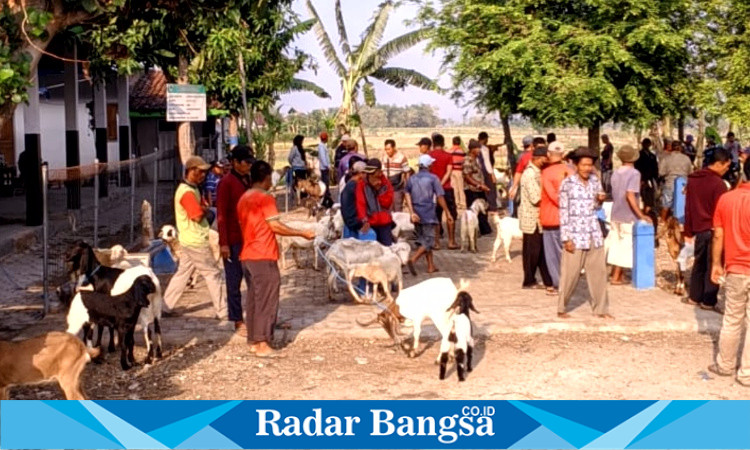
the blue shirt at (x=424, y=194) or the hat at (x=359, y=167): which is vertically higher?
the hat at (x=359, y=167)

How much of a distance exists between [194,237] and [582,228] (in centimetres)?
388

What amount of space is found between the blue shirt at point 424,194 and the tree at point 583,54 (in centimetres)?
823

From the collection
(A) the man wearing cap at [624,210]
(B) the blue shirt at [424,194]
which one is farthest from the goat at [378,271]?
(A) the man wearing cap at [624,210]

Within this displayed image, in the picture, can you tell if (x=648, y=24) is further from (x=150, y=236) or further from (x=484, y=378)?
(x=484, y=378)

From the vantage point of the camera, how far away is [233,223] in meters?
A: 9.16

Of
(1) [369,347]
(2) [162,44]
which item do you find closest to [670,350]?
(1) [369,347]

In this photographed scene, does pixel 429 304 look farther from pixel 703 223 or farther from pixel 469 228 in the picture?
pixel 469 228

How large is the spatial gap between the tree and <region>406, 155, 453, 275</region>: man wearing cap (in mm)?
8238

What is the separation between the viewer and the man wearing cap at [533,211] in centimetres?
1121

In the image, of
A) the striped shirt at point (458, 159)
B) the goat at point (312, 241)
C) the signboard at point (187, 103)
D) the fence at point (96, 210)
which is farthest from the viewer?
the striped shirt at point (458, 159)

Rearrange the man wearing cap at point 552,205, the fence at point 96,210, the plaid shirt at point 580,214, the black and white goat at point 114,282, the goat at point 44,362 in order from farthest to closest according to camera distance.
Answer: the fence at point 96,210
the man wearing cap at point 552,205
the plaid shirt at point 580,214
the black and white goat at point 114,282
the goat at point 44,362

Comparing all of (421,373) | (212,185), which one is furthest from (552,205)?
(212,185)

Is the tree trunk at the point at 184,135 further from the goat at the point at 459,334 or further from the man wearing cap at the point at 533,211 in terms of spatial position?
the goat at the point at 459,334

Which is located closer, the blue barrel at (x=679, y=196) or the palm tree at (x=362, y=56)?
the blue barrel at (x=679, y=196)
